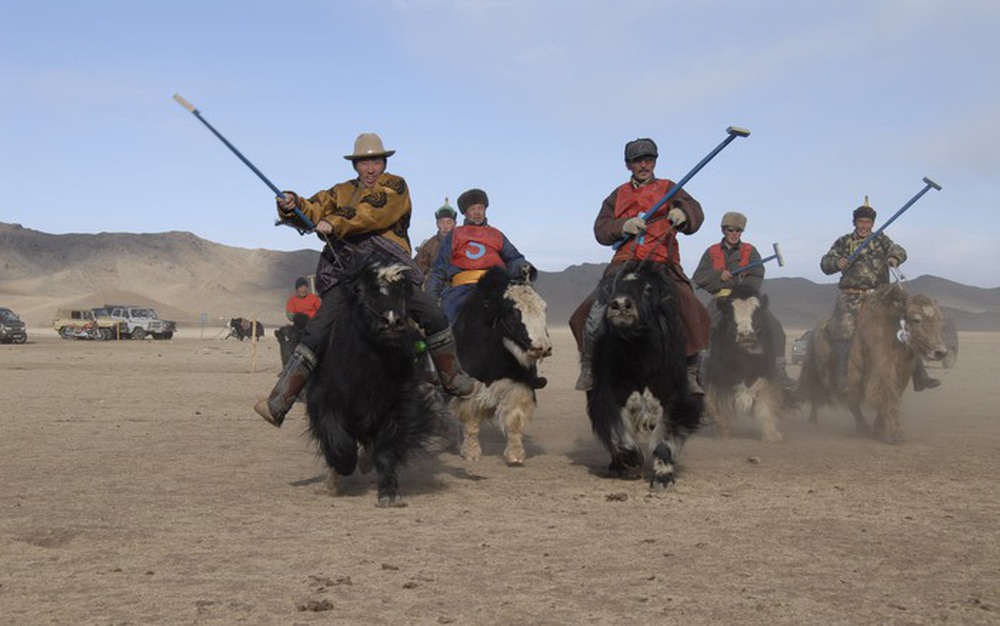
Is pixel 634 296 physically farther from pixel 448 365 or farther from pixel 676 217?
pixel 448 365

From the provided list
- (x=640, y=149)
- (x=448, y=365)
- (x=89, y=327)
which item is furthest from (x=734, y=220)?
(x=89, y=327)

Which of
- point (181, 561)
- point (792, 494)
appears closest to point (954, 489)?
point (792, 494)

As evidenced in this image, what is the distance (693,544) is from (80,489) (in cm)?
417

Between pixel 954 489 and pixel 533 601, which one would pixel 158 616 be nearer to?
pixel 533 601

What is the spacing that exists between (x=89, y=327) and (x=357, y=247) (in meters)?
49.5

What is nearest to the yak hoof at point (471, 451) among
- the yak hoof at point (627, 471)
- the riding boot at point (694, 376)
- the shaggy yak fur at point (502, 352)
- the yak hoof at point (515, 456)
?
the shaggy yak fur at point (502, 352)

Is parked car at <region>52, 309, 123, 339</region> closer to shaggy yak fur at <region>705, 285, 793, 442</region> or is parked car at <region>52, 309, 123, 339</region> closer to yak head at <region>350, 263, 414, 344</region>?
shaggy yak fur at <region>705, 285, 793, 442</region>

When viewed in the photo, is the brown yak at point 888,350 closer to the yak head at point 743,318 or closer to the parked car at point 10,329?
the yak head at point 743,318

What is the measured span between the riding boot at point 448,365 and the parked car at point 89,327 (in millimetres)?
48094

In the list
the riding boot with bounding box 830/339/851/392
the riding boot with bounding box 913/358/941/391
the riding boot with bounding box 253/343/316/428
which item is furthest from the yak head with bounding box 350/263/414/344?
the riding boot with bounding box 830/339/851/392

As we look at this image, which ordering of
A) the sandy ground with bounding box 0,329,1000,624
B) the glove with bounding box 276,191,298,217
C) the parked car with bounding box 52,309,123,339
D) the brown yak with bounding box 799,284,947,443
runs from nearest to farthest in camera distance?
the sandy ground with bounding box 0,329,1000,624 < the glove with bounding box 276,191,298,217 < the brown yak with bounding box 799,284,947,443 < the parked car with bounding box 52,309,123,339

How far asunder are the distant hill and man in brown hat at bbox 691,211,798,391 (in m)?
97.1

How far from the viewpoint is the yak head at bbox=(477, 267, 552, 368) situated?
912 cm

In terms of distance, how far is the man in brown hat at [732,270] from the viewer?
12.0 metres
